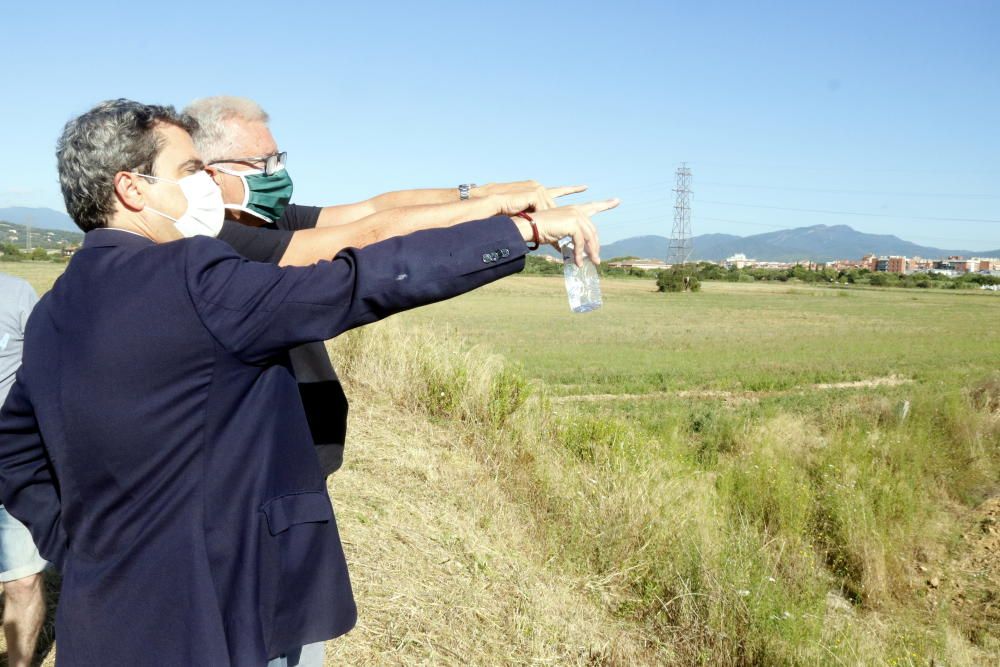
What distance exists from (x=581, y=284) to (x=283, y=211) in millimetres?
1288

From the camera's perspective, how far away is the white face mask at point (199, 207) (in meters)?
1.86

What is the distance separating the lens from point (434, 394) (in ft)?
26.2

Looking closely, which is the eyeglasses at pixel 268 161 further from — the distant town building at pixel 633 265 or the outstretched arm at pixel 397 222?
the distant town building at pixel 633 265

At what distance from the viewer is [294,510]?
180 centimetres

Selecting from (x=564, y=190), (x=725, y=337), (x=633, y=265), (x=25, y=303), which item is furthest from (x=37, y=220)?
(x=633, y=265)

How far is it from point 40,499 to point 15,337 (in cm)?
189

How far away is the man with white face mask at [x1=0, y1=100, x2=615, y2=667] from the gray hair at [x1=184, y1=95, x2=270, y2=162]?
708 mm

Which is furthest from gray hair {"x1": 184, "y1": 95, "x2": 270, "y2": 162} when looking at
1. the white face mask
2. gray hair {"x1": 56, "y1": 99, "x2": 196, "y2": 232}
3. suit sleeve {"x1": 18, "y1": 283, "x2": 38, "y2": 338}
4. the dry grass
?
the dry grass

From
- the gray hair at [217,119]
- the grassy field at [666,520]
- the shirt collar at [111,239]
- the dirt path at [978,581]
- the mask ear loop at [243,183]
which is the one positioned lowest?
the dirt path at [978,581]

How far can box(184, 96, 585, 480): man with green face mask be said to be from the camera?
2145mm

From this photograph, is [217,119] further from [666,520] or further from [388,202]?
[666,520]

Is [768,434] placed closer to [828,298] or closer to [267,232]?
[267,232]

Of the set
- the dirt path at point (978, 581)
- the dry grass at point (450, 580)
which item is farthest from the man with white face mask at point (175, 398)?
the dirt path at point (978, 581)

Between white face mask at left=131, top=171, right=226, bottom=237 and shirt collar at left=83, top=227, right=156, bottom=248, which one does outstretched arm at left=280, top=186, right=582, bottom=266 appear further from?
shirt collar at left=83, top=227, right=156, bottom=248
